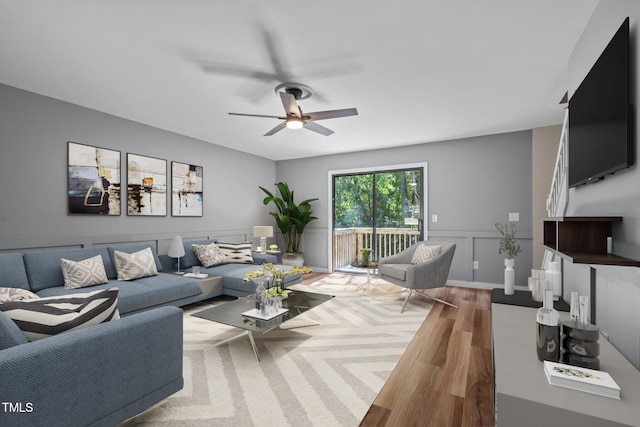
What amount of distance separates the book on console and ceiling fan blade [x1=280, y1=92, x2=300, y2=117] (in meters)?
2.44

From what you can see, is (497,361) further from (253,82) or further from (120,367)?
(253,82)

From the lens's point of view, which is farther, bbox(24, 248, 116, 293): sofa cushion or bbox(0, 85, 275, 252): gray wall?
bbox(0, 85, 275, 252): gray wall

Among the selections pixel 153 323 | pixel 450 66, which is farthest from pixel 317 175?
pixel 153 323

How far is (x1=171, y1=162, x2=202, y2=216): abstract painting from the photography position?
459 cm

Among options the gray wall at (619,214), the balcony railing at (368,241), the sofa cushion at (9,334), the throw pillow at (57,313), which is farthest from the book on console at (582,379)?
the balcony railing at (368,241)

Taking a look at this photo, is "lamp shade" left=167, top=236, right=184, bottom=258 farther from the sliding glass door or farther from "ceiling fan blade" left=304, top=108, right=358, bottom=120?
the sliding glass door

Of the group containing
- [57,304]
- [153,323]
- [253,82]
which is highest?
[253,82]

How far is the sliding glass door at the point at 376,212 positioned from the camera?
5449 millimetres

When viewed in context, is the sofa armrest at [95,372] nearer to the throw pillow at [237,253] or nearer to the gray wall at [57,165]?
the gray wall at [57,165]

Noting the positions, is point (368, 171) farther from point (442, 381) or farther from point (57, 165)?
point (57, 165)

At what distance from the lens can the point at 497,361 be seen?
1333 millimetres

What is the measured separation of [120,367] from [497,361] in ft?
5.53

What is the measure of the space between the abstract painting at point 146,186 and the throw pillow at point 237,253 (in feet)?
3.31

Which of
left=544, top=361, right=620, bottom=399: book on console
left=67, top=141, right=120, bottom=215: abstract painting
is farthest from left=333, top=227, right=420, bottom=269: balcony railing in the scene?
left=544, top=361, right=620, bottom=399: book on console
